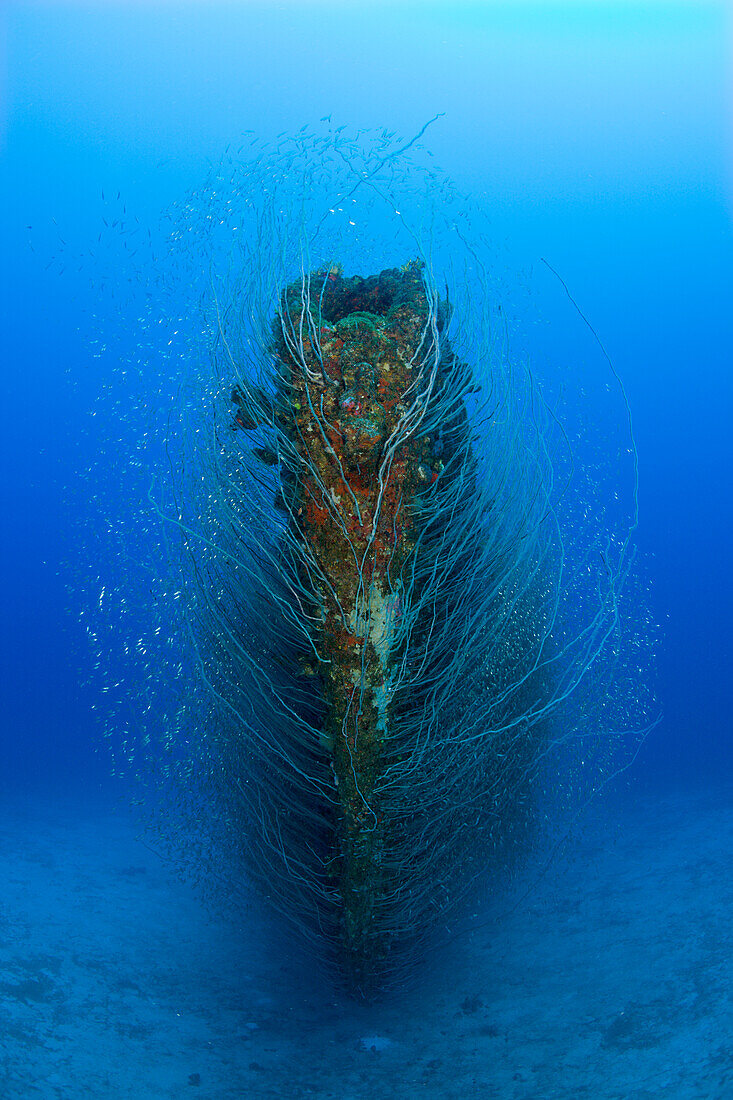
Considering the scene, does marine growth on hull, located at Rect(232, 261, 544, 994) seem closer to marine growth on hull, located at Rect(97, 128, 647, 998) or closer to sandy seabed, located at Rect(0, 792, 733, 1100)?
marine growth on hull, located at Rect(97, 128, 647, 998)

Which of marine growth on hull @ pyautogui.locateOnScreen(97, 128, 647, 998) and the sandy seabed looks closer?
marine growth on hull @ pyautogui.locateOnScreen(97, 128, 647, 998)

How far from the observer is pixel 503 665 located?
3.25 meters

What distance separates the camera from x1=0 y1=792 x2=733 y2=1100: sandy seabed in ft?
9.49

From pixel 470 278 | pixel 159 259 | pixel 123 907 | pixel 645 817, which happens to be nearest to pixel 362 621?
pixel 470 278

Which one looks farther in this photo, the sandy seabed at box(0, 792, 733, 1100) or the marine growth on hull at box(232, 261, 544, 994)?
the sandy seabed at box(0, 792, 733, 1100)

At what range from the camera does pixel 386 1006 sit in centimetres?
373

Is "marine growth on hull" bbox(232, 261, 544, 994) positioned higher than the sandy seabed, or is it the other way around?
"marine growth on hull" bbox(232, 261, 544, 994)

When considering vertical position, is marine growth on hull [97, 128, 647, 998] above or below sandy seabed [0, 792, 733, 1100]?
above

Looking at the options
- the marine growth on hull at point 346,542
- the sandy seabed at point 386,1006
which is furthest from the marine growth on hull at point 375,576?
the sandy seabed at point 386,1006

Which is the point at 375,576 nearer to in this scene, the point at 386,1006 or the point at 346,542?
the point at 346,542

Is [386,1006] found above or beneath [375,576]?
beneath

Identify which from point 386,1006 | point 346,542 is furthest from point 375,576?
point 386,1006

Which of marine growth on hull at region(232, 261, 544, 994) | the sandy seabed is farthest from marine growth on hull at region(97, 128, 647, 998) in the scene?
the sandy seabed

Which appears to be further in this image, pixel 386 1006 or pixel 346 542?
pixel 386 1006
